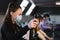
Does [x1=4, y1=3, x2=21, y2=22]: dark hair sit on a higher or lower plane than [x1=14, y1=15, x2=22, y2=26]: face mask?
higher

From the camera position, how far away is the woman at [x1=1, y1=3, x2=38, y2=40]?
4.42ft

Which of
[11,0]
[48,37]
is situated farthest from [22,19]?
[48,37]

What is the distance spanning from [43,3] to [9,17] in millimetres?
436

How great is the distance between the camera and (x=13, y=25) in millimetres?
1372

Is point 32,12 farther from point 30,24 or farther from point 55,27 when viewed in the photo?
point 55,27

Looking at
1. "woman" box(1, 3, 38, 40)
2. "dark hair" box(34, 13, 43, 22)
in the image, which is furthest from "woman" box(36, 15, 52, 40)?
"woman" box(1, 3, 38, 40)

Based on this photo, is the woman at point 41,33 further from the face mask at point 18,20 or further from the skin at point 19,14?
the face mask at point 18,20

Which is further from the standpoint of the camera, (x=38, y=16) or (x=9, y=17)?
(x=38, y=16)

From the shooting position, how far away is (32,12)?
1.45 meters

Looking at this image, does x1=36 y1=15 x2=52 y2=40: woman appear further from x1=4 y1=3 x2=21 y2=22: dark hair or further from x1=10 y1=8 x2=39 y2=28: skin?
x1=4 y1=3 x2=21 y2=22: dark hair

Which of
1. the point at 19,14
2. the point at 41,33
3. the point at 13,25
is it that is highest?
the point at 19,14

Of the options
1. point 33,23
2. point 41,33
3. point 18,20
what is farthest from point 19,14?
point 41,33

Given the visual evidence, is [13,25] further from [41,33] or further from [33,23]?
[41,33]

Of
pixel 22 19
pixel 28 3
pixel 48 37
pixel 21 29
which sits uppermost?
pixel 28 3
